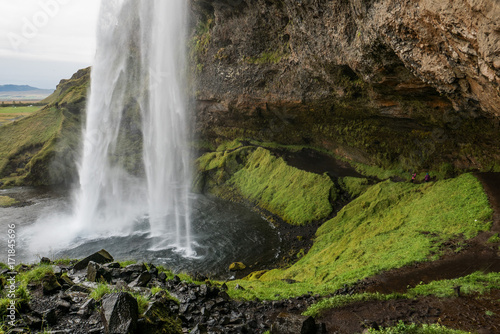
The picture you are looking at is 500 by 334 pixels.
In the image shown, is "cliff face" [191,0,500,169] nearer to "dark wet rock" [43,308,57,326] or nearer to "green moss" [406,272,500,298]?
"green moss" [406,272,500,298]

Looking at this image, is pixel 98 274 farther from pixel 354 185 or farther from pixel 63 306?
pixel 354 185

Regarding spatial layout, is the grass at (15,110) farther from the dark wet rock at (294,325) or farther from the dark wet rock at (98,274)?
the dark wet rock at (294,325)

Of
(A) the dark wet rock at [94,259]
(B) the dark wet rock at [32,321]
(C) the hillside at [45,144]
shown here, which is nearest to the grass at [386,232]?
(B) the dark wet rock at [32,321]

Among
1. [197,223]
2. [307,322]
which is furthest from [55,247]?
[307,322]

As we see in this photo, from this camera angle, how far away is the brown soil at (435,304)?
22.4 feet

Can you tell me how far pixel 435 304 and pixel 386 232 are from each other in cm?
809

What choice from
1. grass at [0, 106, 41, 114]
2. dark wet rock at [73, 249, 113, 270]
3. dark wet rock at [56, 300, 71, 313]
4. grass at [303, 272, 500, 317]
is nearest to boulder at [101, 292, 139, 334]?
dark wet rock at [56, 300, 71, 313]

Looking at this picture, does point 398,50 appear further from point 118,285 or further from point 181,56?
point 181,56

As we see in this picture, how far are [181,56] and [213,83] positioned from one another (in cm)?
740

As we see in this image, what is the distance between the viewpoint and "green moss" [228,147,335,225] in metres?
23.1

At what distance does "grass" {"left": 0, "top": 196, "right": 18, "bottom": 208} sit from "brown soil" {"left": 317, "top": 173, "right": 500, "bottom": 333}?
34898 millimetres

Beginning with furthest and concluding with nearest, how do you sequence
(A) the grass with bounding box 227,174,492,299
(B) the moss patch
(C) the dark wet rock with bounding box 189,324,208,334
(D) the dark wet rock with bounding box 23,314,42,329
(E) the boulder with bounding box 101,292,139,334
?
(B) the moss patch
(A) the grass with bounding box 227,174,492,299
(C) the dark wet rock with bounding box 189,324,208,334
(D) the dark wet rock with bounding box 23,314,42,329
(E) the boulder with bounding box 101,292,139,334

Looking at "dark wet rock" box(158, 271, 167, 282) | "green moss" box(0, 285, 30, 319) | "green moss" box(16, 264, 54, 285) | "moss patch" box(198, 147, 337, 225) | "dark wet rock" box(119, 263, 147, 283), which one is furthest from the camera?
"moss patch" box(198, 147, 337, 225)

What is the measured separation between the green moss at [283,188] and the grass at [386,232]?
2.68 metres
